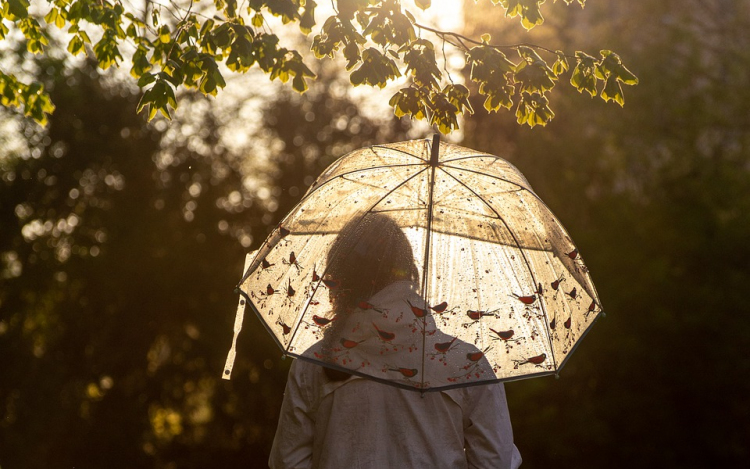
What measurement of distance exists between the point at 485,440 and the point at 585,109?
10.4 m

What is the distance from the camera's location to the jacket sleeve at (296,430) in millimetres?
2807

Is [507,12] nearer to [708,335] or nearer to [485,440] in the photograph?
[485,440]

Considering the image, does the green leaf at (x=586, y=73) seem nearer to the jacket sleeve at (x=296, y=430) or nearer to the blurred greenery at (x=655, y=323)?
the jacket sleeve at (x=296, y=430)

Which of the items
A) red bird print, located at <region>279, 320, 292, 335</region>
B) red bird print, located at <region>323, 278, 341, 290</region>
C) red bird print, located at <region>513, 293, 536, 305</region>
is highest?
red bird print, located at <region>513, 293, 536, 305</region>

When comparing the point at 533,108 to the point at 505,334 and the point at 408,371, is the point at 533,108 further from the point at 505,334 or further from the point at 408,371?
the point at 408,371

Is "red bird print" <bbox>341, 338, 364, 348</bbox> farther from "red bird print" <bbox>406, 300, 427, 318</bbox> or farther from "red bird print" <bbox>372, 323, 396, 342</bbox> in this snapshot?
"red bird print" <bbox>406, 300, 427, 318</bbox>

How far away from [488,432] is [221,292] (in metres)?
8.10

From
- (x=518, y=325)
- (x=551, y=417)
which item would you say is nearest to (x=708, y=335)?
(x=551, y=417)

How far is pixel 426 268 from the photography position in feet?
9.82

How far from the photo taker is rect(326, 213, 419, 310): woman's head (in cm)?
293

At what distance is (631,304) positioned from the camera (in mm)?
9672

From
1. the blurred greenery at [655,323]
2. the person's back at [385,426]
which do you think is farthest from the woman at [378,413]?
the blurred greenery at [655,323]

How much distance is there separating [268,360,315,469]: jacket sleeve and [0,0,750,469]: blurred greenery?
738cm

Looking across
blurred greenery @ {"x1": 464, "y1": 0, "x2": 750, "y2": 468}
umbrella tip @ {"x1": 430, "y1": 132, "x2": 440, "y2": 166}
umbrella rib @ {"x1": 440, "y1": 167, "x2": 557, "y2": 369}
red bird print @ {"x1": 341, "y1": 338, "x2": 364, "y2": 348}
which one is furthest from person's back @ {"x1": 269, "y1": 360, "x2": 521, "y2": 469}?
blurred greenery @ {"x1": 464, "y1": 0, "x2": 750, "y2": 468}
